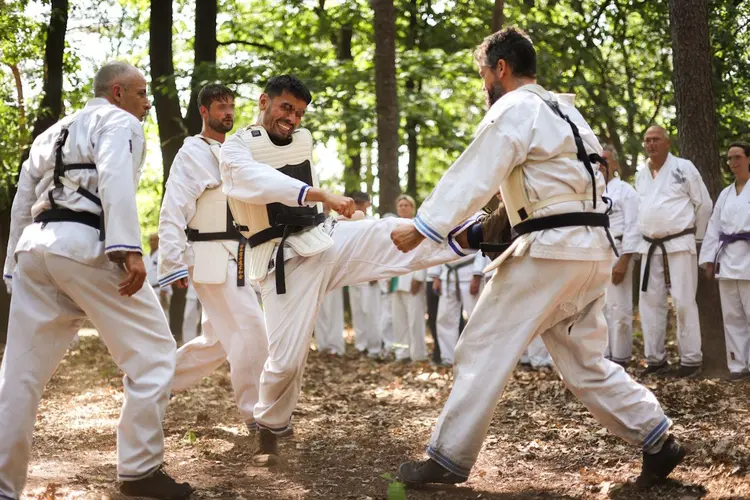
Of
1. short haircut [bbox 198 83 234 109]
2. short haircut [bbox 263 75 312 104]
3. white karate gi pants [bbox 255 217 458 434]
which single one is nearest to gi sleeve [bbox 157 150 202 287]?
short haircut [bbox 198 83 234 109]

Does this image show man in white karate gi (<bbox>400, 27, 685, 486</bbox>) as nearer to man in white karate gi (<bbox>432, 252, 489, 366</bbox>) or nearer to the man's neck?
the man's neck

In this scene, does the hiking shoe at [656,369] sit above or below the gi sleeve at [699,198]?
below

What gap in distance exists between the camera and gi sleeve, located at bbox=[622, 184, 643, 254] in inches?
404

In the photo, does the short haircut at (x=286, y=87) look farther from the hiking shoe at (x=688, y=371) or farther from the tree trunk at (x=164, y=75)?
the tree trunk at (x=164, y=75)

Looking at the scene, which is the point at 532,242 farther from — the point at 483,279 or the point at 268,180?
the point at 483,279

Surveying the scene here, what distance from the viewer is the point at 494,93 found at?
4.91 meters

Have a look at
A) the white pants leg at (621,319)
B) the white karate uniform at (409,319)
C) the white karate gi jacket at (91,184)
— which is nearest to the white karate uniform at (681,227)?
the white pants leg at (621,319)

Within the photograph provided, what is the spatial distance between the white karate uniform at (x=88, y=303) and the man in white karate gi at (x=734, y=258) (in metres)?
6.56

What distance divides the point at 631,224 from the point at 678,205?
0.81 meters

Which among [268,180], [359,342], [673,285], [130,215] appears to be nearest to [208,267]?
[268,180]

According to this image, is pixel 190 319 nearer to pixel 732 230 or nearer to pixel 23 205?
pixel 732 230

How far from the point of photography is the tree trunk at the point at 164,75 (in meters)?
15.6

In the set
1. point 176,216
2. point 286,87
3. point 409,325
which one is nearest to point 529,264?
point 286,87

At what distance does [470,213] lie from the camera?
15.0 ft
